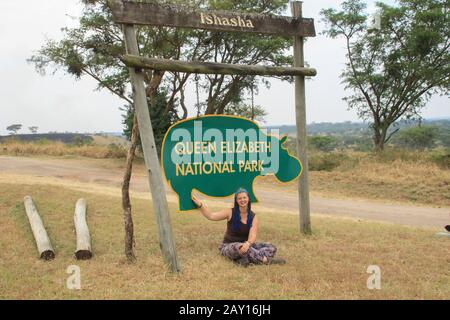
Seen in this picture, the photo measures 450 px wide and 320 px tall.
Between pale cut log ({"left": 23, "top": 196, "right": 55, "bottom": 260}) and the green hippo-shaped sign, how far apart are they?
2020 millimetres

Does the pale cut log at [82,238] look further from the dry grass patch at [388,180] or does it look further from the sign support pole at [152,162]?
the dry grass patch at [388,180]

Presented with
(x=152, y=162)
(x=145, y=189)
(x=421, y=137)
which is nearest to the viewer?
(x=152, y=162)

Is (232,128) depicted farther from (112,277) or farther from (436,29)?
(436,29)

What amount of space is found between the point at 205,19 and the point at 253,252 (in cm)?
338

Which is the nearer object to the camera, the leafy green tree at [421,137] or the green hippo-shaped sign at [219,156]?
the green hippo-shaped sign at [219,156]

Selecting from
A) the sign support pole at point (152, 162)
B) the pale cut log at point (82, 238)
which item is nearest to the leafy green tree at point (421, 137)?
the pale cut log at point (82, 238)

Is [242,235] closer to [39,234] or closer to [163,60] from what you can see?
[163,60]

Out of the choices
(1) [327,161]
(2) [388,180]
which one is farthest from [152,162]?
(1) [327,161]

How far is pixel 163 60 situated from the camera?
5.86 m

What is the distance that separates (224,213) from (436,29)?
1732 cm

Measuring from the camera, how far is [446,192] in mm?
14180

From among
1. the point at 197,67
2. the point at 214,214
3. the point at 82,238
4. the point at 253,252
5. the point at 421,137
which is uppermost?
the point at 421,137

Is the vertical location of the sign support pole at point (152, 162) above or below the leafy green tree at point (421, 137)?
below

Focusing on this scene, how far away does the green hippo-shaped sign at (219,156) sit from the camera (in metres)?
6.24
